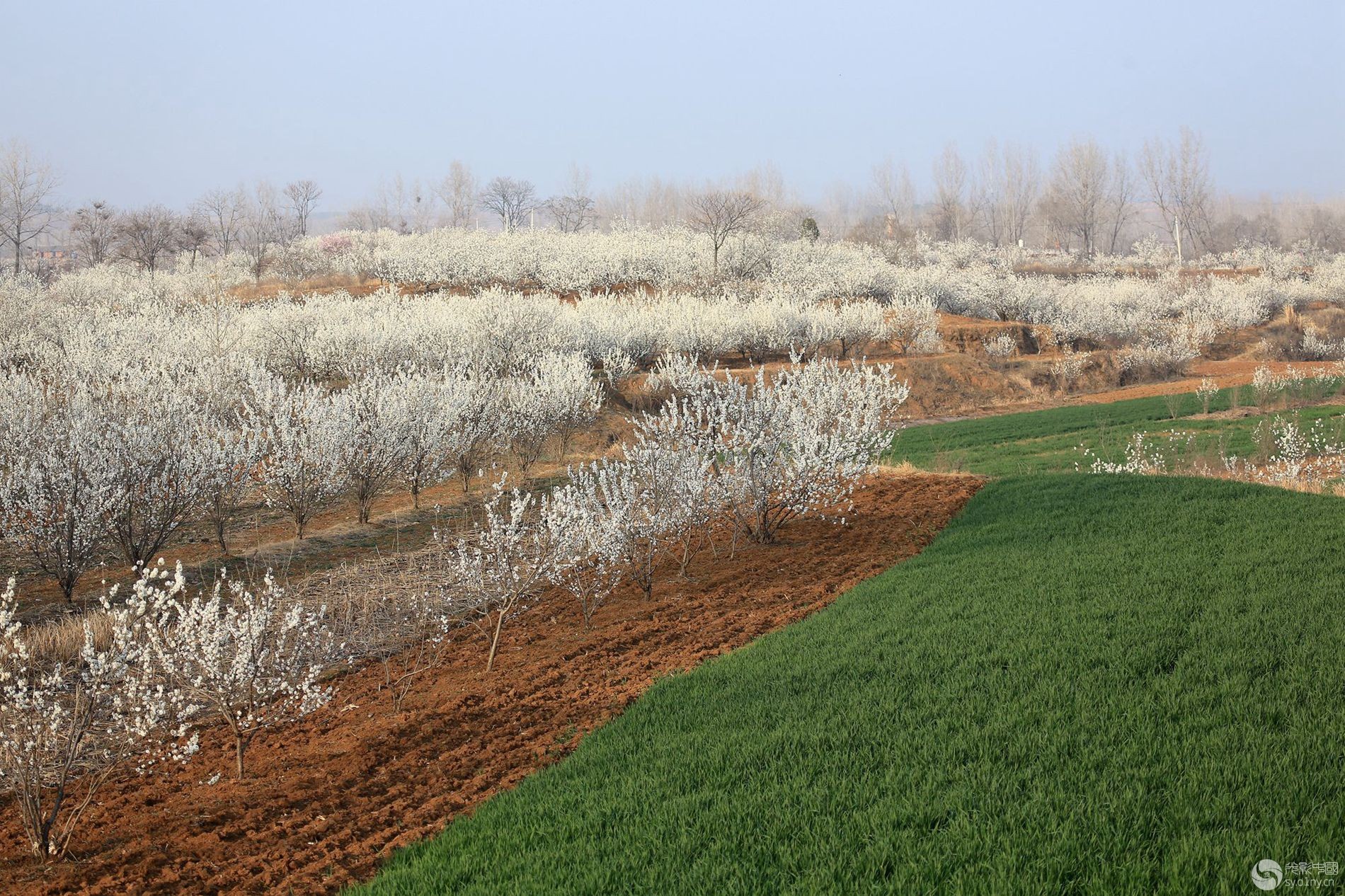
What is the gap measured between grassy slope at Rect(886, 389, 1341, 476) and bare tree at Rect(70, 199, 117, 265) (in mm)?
55285

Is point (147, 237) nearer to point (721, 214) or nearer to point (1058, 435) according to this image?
point (721, 214)

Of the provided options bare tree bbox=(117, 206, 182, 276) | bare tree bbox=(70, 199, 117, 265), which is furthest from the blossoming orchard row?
bare tree bbox=(70, 199, 117, 265)

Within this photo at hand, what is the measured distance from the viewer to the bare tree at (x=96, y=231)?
6031 centimetres

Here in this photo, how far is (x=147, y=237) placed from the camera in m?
51.4

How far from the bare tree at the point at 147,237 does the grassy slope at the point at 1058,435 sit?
42.6 metres

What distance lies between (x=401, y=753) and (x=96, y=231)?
71.1 metres

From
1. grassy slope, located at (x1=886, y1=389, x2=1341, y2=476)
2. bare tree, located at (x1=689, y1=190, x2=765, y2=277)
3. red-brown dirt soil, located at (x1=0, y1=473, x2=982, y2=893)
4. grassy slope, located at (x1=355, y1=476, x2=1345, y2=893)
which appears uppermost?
bare tree, located at (x1=689, y1=190, x2=765, y2=277)

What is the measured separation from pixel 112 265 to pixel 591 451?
159 ft

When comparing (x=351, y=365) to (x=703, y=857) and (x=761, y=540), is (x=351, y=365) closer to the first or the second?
(x=761, y=540)

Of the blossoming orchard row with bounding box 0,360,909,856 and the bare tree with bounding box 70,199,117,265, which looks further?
the bare tree with bounding box 70,199,117,265

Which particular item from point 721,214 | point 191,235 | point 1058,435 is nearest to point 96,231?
point 191,235

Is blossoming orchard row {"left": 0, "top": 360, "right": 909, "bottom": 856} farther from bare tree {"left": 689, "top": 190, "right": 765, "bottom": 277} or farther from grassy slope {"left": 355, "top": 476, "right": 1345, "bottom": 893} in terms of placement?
bare tree {"left": 689, "top": 190, "right": 765, "bottom": 277}

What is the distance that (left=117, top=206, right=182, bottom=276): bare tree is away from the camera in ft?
169

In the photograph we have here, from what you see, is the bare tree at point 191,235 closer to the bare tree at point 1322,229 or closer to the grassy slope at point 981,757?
the grassy slope at point 981,757
